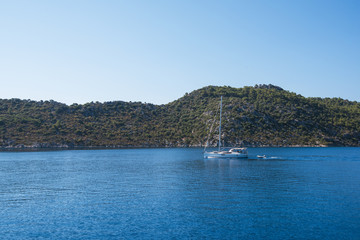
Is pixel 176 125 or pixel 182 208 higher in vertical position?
pixel 176 125

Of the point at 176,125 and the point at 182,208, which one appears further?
the point at 176,125

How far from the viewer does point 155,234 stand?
2650 centimetres

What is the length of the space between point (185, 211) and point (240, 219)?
5.85 metres

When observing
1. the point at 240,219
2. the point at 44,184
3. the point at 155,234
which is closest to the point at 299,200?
the point at 240,219

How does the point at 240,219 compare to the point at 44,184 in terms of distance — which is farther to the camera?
the point at 44,184

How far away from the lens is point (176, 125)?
189 metres

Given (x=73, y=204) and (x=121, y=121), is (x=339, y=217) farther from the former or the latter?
(x=121, y=121)

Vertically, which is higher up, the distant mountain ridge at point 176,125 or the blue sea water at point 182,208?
the distant mountain ridge at point 176,125

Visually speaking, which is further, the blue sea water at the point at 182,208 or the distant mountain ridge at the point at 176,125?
the distant mountain ridge at the point at 176,125

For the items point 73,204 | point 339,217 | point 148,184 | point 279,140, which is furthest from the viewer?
point 279,140

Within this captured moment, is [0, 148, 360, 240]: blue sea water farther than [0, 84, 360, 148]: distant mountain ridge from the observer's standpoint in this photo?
No

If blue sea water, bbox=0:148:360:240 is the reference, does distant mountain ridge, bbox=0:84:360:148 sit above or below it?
above

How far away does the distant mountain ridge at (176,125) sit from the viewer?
157 metres

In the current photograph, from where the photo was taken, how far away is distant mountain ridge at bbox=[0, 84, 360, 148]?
15725 cm
